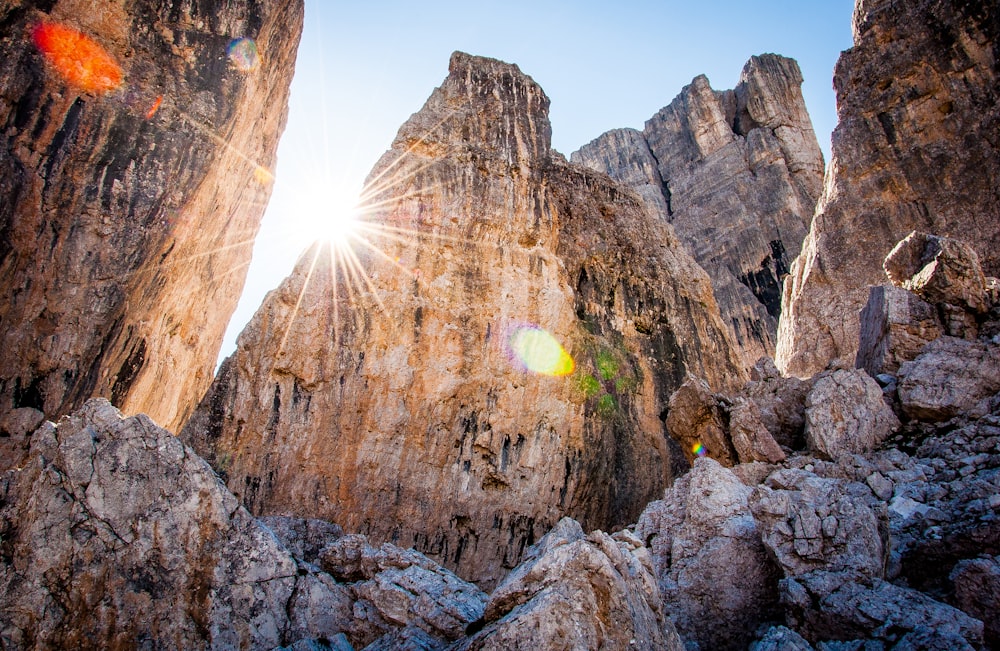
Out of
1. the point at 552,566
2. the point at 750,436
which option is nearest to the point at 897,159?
the point at 750,436

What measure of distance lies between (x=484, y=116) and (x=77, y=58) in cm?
1461

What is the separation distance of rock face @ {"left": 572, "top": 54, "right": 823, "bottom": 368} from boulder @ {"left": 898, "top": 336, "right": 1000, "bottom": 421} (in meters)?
26.8

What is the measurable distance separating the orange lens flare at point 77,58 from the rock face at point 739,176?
3985 cm

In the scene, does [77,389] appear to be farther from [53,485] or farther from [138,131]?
[138,131]

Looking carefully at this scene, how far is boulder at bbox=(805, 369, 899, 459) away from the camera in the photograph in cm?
1468

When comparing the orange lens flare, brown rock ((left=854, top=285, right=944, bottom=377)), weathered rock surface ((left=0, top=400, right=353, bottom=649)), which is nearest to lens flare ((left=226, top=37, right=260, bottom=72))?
the orange lens flare

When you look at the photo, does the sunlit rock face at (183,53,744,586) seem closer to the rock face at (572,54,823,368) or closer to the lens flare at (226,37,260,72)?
the lens flare at (226,37,260,72)

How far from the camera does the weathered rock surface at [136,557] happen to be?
964cm

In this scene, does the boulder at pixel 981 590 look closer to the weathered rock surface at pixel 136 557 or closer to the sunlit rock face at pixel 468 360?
the weathered rock surface at pixel 136 557

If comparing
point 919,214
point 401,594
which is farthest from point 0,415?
point 919,214

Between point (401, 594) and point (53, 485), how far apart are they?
22.3 feet

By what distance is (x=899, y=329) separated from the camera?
16734 millimetres

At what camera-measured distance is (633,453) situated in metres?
20.9

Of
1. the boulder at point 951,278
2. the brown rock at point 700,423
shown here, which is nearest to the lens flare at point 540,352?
the brown rock at point 700,423
